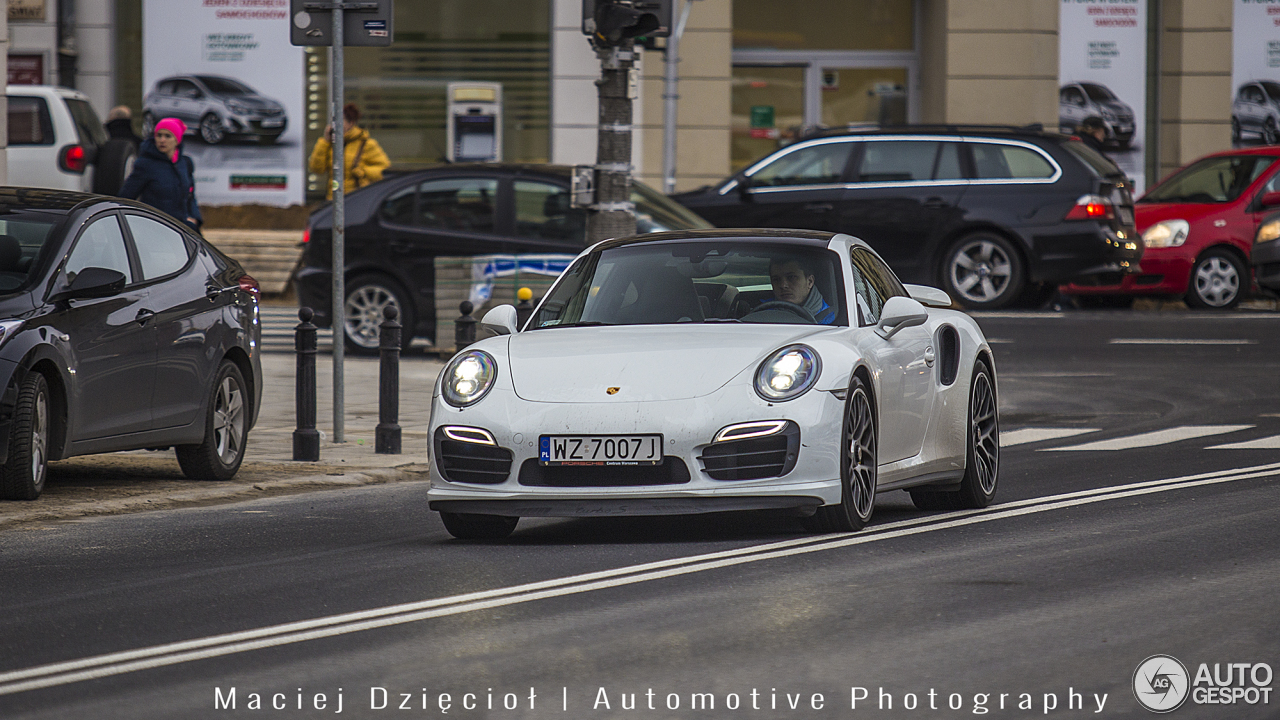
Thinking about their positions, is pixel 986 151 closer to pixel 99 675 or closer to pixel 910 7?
pixel 910 7

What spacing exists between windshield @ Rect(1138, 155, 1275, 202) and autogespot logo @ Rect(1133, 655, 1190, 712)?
17.5 m

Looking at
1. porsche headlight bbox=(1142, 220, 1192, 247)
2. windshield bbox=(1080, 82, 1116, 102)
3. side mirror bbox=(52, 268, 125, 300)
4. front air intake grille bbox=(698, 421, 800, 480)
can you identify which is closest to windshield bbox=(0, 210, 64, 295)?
side mirror bbox=(52, 268, 125, 300)

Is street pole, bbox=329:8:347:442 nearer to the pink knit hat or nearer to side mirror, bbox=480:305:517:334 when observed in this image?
side mirror, bbox=480:305:517:334

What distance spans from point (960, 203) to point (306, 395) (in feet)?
35.7

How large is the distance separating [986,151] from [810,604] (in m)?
15.3

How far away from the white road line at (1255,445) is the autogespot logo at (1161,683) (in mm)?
6382

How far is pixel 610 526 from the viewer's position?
8.44 m

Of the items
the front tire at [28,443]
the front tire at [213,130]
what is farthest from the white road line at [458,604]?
the front tire at [213,130]

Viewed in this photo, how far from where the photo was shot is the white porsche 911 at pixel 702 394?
298 inches

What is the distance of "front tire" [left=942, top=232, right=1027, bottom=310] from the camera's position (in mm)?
20750

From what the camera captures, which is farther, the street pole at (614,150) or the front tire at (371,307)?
the front tire at (371,307)

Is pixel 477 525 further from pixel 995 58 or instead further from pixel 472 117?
pixel 995 58

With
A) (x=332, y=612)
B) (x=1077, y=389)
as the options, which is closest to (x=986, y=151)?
(x=1077, y=389)

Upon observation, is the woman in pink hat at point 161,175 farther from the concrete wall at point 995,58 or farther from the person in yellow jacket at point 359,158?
the concrete wall at point 995,58
